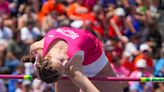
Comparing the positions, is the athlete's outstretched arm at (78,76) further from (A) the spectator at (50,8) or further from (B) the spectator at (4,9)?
(A) the spectator at (50,8)

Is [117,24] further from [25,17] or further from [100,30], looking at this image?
[25,17]

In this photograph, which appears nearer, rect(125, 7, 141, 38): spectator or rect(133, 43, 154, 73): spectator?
rect(133, 43, 154, 73): spectator

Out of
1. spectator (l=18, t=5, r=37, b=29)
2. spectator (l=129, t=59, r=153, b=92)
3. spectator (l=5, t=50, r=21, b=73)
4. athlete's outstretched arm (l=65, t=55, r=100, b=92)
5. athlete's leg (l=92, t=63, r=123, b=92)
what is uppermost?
spectator (l=18, t=5, r=37, b=29)

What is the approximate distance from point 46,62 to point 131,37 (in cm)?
669

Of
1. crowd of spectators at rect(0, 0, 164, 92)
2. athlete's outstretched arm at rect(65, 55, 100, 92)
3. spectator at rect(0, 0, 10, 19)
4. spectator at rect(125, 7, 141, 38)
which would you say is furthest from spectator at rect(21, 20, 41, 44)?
athlete's outstretched arm at rect(65, 55, 100, 92)

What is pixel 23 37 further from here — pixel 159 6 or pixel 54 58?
pixel 54 58

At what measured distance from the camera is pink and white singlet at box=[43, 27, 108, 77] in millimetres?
5892

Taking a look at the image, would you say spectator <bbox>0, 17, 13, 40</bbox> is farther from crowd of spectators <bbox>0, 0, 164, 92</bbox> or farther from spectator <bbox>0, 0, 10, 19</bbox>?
spectator <bbox>0, 0, 10, 19</bbox>

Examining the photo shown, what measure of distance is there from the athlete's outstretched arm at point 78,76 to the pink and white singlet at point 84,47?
3.1 inches

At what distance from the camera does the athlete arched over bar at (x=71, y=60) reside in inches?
221

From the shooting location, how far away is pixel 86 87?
18.4 feet

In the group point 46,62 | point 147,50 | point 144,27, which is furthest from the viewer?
point 144,27

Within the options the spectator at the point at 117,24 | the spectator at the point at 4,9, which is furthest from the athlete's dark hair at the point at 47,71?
the spectator at the point at 117,24

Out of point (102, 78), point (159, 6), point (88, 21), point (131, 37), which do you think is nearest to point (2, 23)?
point (88, 21)
